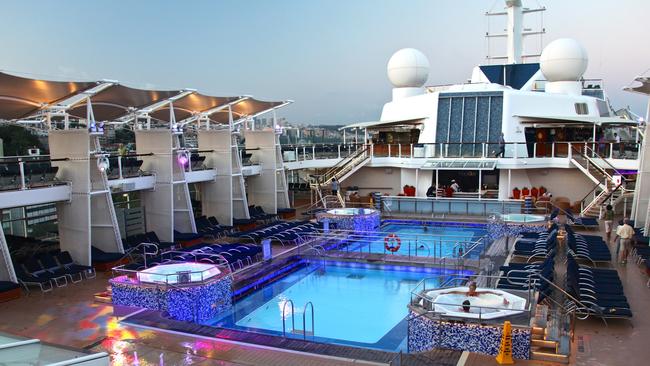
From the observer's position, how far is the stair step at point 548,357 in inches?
295

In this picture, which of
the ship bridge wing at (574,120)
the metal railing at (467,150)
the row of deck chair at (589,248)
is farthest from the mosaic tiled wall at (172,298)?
the ship bridge wing at (574,120)

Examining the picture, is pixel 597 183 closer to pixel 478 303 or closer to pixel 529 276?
pixel 529 276

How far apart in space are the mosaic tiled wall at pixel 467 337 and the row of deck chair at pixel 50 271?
8.53 m

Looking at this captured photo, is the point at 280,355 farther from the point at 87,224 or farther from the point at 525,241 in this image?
the point at 525,241

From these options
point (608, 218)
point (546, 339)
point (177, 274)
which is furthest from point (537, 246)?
point (177, 274)

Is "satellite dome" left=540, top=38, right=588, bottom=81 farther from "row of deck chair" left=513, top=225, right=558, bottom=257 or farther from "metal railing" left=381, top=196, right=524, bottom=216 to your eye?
"row of deck chair" left=513, top=225, right=558, bottom=257

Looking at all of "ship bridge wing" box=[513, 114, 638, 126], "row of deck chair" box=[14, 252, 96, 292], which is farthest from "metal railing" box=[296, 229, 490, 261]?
"ship bridge wing" box=[513, 114, 638, 126]

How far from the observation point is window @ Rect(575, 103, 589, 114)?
82.1 ft

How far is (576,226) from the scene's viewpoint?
18.0 meters

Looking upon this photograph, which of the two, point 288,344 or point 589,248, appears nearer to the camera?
point 288,344

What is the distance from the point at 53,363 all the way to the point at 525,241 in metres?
13.1

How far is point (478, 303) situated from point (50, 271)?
9.76 metres

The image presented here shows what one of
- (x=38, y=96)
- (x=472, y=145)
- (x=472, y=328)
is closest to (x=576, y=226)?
(x=472, y=145)

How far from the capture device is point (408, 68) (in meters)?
28.8
